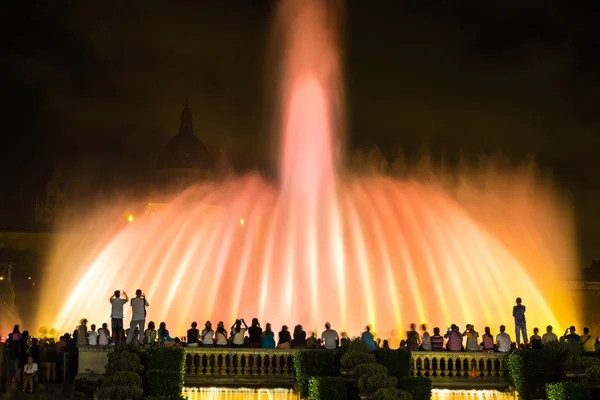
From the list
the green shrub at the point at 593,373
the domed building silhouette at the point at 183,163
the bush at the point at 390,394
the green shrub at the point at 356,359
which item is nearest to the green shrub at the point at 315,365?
the green shrub at the point at 356,359

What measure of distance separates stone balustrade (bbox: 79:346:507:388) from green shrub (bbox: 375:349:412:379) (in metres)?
1.54

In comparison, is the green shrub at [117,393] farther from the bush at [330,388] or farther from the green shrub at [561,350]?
the green shrub at [561,350]

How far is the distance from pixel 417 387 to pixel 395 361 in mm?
1246

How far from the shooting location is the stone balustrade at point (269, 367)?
23.0 metres

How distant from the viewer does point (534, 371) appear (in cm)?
2202

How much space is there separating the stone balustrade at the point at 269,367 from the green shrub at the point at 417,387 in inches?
99.2

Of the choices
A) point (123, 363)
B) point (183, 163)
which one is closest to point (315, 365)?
point (123, 363)

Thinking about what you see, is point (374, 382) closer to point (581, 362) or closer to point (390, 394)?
point (390, 394)

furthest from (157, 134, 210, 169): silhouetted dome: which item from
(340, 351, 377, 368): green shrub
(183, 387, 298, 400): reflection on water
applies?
(340, 351, 377, 368): green shrub

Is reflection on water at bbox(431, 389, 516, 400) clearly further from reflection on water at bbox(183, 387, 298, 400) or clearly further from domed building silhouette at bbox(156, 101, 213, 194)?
domed building silhouette at bbox(156, 101, 213, 194)

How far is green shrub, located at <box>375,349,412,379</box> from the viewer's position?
21906 millimetres

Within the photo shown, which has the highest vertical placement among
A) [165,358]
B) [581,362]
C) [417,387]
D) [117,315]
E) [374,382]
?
[117,315]

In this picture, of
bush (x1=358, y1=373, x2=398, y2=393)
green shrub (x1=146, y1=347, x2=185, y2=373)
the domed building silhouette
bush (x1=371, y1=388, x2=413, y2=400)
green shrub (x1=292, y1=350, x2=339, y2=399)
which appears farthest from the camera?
the domed building silhouette

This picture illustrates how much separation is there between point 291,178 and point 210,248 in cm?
431
